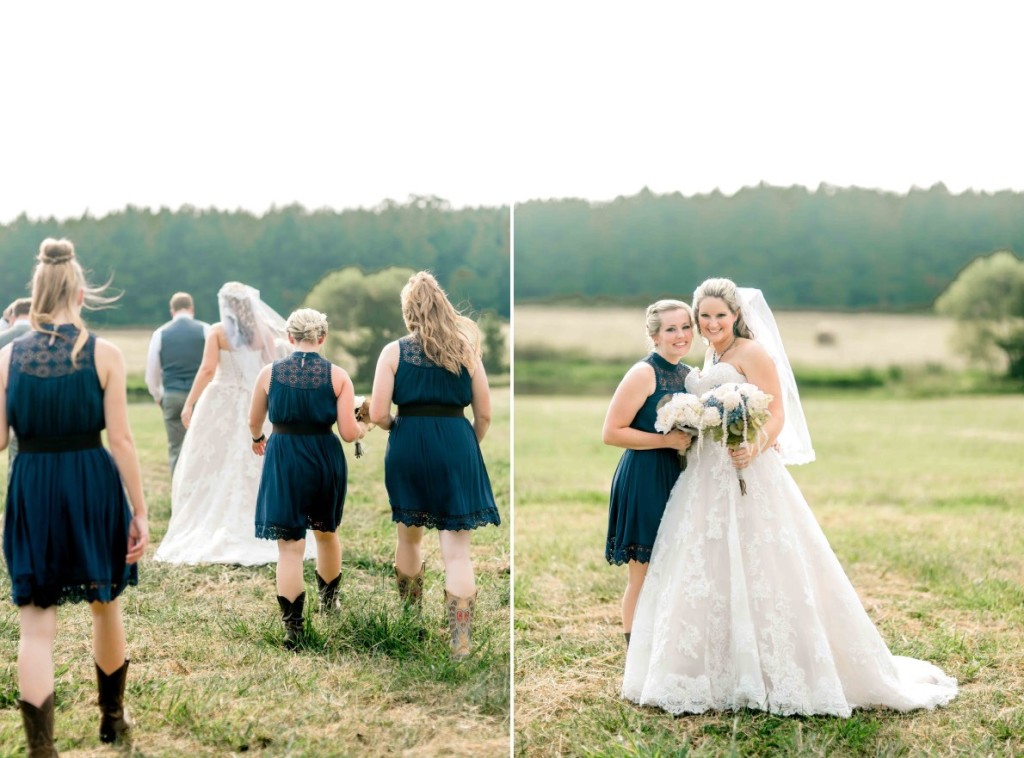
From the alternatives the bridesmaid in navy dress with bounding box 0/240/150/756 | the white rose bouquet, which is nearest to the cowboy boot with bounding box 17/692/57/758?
the bridesmaid in navy dress with bounding box 0/240/150/756

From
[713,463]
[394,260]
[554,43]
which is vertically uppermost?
[554,43]

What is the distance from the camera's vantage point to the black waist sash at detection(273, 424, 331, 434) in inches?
194

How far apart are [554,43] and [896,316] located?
11.2 m

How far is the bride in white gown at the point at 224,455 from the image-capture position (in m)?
6.44

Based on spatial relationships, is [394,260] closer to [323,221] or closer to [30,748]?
[323,221]

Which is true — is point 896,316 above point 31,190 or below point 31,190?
below

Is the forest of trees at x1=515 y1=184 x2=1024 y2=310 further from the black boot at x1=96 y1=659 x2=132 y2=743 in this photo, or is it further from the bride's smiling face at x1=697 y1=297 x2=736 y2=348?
the black boot at x1=96 y1=659 x2=132 y2=743

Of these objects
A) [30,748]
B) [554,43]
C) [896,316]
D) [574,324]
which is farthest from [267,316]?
[896,316]

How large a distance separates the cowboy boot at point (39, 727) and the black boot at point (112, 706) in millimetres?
227

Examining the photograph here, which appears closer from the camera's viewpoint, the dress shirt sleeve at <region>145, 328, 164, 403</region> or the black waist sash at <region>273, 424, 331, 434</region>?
the black waist sash at <region>273, 424, 331, 434</region>

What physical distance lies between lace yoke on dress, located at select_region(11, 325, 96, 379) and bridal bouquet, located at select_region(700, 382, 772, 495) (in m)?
2.34

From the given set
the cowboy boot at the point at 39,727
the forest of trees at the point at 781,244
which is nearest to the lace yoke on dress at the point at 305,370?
the cowboy boot at the point at 39,727

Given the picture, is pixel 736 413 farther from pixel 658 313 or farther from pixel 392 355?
pixel 392 355

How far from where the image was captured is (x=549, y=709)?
4496 mm
